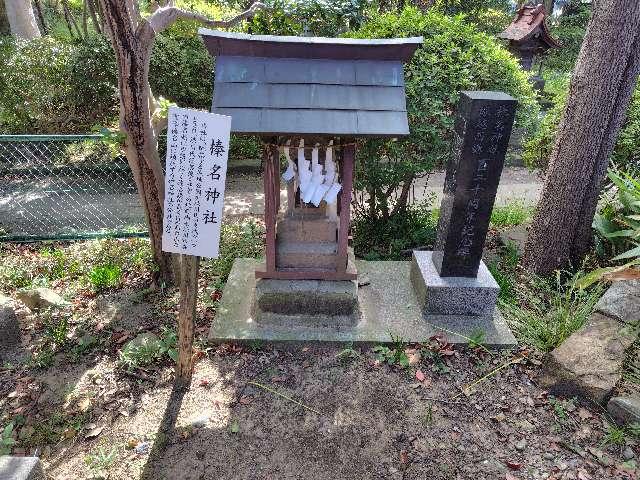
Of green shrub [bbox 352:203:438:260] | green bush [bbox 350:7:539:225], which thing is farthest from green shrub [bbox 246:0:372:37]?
green shrub [bbox 352:203:438:260]

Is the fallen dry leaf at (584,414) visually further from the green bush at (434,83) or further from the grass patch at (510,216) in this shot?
the grass patch at (510,216)

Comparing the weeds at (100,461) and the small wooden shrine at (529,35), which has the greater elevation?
the small wooden shrine at (529,35)

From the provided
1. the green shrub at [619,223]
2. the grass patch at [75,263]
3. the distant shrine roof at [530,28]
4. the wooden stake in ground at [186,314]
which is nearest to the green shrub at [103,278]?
the grass patch at [75,263]

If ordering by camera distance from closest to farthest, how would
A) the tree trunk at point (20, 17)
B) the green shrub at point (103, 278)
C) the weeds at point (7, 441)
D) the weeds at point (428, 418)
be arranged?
1. the weeds at point (7, 441)
2. the weeds at point (428, 418)
3. the green shrub at point (103, 278)
4. the tree trunk at point (20, 17)

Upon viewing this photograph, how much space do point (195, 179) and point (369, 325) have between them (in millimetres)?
2172

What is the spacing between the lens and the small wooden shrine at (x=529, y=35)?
1143 centimetres

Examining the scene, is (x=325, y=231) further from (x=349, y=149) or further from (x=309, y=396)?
(x=309, y=396)

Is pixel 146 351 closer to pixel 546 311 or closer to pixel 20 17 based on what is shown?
pixel 546 311

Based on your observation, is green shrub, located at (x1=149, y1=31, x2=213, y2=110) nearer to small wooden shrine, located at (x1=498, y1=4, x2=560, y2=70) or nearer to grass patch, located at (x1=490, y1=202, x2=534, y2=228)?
grass patch, located at (x1=490, y1=202, x2=534, y2=228)

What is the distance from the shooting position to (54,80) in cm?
775

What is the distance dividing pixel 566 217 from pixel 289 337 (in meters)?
3.25

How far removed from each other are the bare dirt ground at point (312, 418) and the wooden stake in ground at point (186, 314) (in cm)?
17

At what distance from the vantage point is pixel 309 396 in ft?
11.1

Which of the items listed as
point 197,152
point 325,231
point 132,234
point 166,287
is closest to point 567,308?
point 325,231
